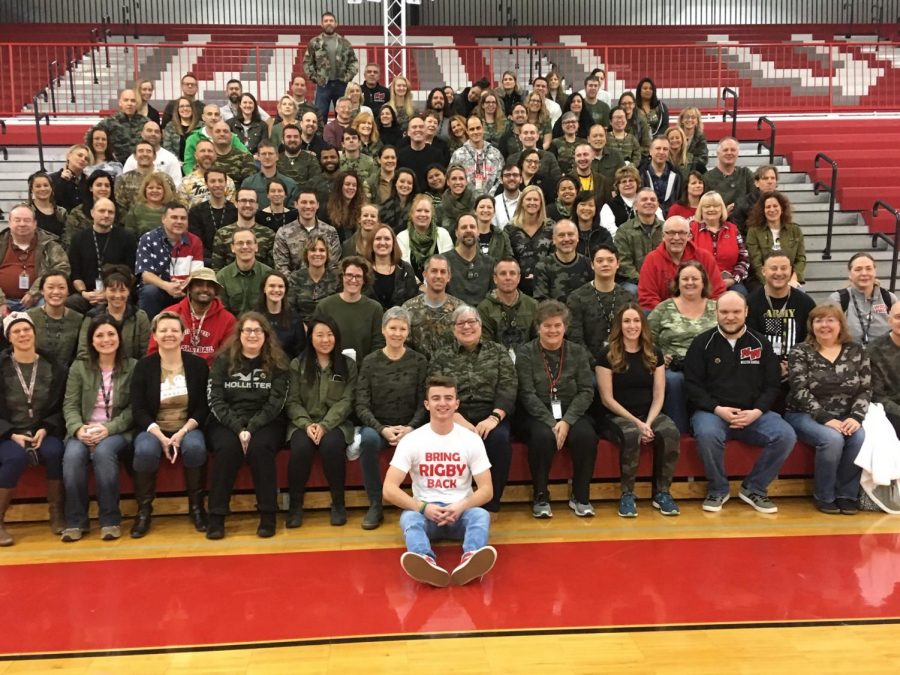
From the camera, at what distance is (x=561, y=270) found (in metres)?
7.03

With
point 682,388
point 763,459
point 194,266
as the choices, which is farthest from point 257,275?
point 763,459

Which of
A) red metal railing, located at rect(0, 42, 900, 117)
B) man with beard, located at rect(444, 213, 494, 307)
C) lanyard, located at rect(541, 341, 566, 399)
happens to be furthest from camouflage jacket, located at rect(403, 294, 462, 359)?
red metal railing, located at rect(0, 42, 900, 117)

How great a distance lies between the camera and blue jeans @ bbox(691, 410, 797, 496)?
5.98 m

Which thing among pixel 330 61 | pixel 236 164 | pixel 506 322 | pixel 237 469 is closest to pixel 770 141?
pixel 330 61

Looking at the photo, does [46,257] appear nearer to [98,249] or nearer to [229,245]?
[98,249]

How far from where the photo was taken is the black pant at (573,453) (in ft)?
19.4

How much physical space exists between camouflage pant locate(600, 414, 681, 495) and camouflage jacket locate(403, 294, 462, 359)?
1.23 meters

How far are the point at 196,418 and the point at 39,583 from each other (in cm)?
129

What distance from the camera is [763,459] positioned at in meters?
6.02

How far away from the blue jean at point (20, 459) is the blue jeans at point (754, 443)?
3.92 metres

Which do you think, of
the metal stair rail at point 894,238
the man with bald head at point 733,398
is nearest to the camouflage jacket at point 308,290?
the man with bald head at point 733,398

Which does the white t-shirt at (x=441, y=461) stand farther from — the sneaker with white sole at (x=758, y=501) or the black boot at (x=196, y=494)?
the sneaker with white sole at (x=758, y=501)

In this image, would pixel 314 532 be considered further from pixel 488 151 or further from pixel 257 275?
pixel 488 151

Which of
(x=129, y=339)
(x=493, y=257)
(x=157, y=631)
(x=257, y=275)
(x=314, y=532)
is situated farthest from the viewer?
(x=493, y=257)
